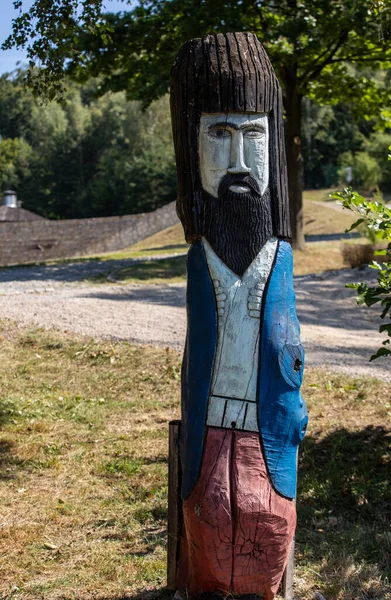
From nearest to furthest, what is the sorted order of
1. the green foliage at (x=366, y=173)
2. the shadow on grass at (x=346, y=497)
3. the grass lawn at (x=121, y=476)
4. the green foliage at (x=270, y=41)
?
the grass lawn at (x=121, y=476)
the shadow on grass at (x=346, y=497)
the green foliage at (x=270, y=41)
the green foliage at (x=366, y=173)

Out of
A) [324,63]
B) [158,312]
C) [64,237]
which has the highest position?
[324,63]

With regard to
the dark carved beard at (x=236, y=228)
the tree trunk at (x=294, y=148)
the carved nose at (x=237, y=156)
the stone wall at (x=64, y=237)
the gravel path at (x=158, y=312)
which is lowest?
the gravel path at (x=158, y=312)

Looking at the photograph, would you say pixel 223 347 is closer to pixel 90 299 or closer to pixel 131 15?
pixel 90 299

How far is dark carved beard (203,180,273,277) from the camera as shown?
3.26 meters

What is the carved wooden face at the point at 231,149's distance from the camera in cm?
326

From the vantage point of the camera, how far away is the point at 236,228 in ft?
10.7

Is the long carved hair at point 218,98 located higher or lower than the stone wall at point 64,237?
higher

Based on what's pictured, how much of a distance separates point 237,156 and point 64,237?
803 inches

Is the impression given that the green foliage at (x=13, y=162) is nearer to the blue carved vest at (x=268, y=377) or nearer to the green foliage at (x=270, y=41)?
the green foliage at (x=270, y=41)

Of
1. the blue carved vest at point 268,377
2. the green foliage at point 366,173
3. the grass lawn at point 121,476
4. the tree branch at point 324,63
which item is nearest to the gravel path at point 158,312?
the grass lawn at point 121,476

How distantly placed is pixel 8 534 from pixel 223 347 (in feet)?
7.09

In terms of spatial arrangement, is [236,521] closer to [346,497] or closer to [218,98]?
[218,98]

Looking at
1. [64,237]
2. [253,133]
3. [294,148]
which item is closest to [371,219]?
[253,133]

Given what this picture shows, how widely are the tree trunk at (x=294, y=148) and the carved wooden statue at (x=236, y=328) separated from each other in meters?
13.1
